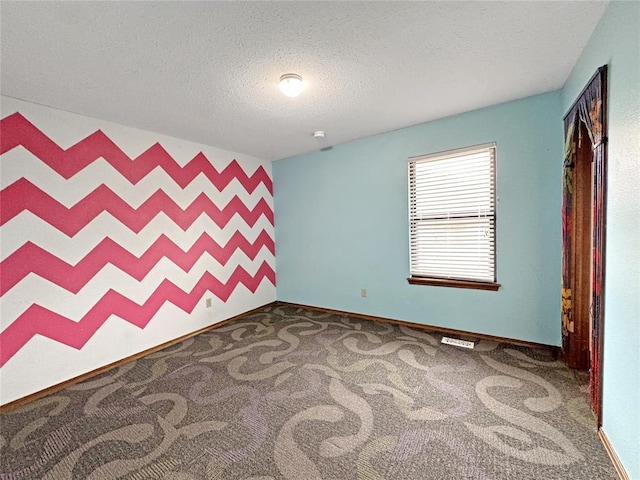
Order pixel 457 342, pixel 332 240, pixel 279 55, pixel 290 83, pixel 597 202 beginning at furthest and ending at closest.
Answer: pixel 332 240 < pixel 457 342 < pixel 290 83 < pixel 279 55 < pixel 597 202

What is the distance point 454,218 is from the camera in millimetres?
2926

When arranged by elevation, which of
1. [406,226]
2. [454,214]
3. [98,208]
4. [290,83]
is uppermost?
[290,83]

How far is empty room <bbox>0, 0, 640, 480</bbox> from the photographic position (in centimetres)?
141

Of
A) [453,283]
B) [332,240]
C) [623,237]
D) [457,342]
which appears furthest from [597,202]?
[332,240]

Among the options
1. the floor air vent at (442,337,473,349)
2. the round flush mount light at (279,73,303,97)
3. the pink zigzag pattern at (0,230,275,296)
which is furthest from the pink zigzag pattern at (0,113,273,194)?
the floor air vent at (442,337,473,349)

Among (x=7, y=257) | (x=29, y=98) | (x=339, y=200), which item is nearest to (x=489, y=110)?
(x=339, y=200)

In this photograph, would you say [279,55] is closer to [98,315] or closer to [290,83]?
[290,83]

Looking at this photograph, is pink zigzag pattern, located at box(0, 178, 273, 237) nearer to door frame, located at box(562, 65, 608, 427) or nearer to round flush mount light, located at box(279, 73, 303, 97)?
round flush mount light, located at box(279, 73, 303, 97)

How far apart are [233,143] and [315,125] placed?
45.4 inches

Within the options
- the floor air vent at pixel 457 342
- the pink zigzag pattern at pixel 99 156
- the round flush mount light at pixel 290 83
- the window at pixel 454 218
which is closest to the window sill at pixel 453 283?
the window at pixel 454 218

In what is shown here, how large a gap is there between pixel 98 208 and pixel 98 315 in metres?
1.00

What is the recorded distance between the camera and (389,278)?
3.39m

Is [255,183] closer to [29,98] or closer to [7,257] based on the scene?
[29,98]

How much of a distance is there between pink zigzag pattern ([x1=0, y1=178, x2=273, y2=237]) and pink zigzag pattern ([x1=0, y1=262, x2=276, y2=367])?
684 mm
